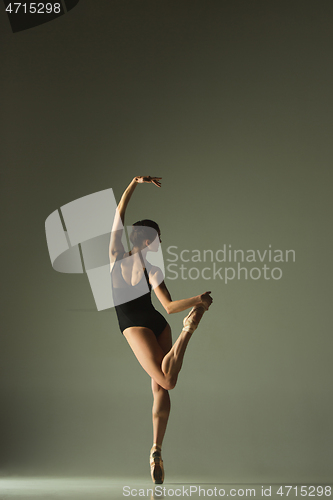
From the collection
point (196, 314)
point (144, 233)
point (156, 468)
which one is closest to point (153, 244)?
point (144, 233)

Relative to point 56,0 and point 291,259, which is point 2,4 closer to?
point 56,0

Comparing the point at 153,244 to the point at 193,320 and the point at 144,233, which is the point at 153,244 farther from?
the point at 193,320

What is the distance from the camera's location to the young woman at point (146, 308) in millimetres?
3035

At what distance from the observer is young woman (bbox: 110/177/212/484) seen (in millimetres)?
3035

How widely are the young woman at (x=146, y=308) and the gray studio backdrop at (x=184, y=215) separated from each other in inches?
62.1

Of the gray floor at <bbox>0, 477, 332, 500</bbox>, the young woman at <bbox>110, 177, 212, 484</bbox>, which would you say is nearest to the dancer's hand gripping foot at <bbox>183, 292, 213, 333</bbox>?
the young woman at <bbox>110, 177, 212, 484</bbox>

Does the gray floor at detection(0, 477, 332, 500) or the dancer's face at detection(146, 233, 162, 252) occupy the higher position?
the dancer's face at detection(146, 233, 162, 252)

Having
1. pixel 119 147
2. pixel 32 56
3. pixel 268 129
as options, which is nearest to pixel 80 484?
pixel 119 147

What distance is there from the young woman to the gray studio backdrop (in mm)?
1577

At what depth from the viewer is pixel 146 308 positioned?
318 cm

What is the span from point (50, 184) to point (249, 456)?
10.9 ft

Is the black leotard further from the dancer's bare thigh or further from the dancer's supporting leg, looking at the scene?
the dancer's supporting leg

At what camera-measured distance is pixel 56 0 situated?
519 centimetres

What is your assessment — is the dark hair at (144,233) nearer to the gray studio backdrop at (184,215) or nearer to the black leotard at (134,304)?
the black leotard at (134,304)
